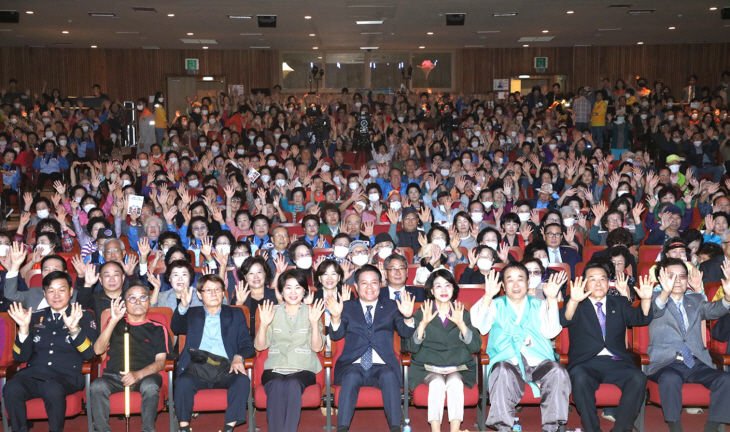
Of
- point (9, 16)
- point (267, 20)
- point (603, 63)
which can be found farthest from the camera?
point (603, 63)

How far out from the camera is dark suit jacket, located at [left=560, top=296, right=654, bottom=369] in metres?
4.49

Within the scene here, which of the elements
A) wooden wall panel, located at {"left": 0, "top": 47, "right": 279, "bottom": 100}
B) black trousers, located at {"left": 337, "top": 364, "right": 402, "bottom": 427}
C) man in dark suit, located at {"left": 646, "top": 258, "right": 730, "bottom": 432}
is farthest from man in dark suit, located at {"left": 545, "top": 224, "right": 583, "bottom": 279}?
wooden wall panel, located at {"left": 0, "top": 47, "right": 279, "bottom": 100}

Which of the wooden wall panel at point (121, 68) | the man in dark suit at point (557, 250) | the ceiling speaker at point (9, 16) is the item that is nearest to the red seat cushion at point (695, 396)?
the man in dark suit at point (557, 250)

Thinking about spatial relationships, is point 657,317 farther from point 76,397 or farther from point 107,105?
point 107,105

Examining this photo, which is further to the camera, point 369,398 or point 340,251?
point 340,251

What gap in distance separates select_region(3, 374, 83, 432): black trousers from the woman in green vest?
7.19 ft

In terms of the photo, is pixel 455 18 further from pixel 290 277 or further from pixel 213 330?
pixel 213 330

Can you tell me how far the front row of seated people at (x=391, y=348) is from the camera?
4.21 meters

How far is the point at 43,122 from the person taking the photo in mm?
13602

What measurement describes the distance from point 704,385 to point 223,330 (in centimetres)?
313

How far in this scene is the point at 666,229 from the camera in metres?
7.07

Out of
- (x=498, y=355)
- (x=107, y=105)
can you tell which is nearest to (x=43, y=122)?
(x=107, y=105)

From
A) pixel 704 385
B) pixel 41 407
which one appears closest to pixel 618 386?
pixel 704 385

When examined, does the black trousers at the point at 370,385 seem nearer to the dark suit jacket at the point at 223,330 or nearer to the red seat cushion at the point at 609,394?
the dark suit jacket at the point at 223,330
